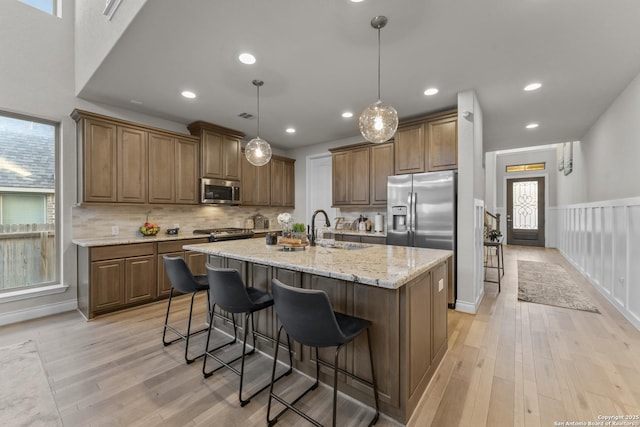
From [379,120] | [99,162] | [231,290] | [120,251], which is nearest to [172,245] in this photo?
[120,251]

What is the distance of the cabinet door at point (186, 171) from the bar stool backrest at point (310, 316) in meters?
3.41

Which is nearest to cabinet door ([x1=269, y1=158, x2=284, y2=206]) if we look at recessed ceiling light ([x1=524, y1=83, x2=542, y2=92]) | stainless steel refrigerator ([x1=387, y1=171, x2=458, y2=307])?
stainless steel refrigerator ([x1=387, y1=171, x2=458, y2=307])

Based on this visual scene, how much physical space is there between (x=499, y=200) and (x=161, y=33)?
35.3ft

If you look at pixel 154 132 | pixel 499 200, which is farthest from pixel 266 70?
pixel 499 200

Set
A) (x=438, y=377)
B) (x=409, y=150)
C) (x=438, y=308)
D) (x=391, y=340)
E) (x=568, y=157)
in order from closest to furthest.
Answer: (x=391, y=340) → (x=438, y=377) → (x=438, y=308) → (x=409, y=150) → (x=568, y=157)

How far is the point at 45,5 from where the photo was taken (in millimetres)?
3473

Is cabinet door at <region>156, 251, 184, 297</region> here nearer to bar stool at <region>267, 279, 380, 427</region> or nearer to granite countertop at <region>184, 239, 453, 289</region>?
granite countertop at <region>184, 239, 453, 289</region>

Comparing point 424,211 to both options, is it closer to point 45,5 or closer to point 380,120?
point 380,120

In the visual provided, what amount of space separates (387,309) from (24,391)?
2625mm

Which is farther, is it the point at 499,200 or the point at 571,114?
the point at 499,200

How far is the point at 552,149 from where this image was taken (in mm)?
8789

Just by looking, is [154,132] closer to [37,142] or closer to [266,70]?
[37,142]

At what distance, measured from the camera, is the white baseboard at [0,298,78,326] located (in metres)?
3.10

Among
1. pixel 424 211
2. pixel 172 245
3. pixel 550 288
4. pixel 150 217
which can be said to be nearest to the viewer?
pixel 424 211
